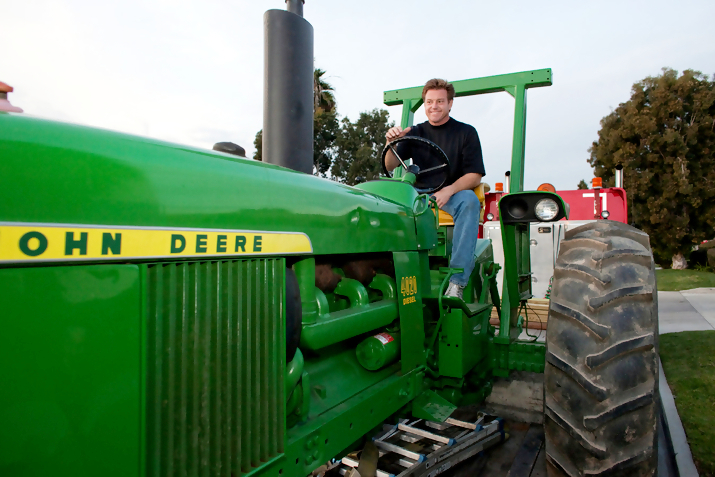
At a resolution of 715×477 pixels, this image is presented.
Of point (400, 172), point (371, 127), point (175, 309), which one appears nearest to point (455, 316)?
point (400, 172)

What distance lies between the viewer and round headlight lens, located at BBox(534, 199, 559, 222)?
250 centimetres

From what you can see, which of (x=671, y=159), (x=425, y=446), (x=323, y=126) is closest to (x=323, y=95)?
(x=323, y=126)

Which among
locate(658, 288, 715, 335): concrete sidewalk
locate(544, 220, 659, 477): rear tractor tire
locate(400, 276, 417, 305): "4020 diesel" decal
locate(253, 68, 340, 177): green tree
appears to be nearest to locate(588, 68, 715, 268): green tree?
locate(658, 288, 715, 335): concrete sidewalk

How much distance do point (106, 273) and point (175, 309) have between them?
19 cm

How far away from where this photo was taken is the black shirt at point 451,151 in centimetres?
314

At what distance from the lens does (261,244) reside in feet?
4.48

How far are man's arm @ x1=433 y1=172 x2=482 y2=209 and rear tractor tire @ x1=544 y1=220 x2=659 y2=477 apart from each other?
1013 mm

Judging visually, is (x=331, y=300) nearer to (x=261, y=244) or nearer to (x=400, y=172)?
(x=261, y=244)

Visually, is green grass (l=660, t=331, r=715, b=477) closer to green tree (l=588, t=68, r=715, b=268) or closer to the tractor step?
the tractor step

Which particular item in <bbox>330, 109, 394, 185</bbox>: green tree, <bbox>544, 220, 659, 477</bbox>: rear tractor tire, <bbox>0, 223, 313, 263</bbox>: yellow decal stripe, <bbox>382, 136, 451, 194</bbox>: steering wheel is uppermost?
<bbox>330, 109, 394, 185</bbox>: green tree

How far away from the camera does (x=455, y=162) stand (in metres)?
3.23

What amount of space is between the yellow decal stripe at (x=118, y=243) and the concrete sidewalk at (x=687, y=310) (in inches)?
248

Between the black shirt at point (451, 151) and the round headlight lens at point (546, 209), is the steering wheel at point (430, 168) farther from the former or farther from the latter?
the round headlight lens at point (546, 209)

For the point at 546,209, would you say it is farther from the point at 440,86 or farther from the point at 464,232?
the point at 440,86
